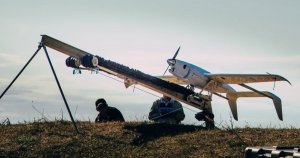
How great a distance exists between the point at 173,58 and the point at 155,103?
322 cm

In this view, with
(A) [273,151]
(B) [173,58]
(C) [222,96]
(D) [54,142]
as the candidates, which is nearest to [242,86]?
(C) [222,96]

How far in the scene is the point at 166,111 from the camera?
19.3 m

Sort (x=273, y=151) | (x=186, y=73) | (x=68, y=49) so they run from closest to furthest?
(x=273, y=151), (x=68, y=49), (x=186, y=73)

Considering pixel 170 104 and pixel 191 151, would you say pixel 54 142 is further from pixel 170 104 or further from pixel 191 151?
pixel 170 104

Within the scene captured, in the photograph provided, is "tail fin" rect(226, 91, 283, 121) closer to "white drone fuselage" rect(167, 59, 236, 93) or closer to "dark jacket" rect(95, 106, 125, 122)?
"white drone fuselage" rect(167, 59, 236, 93)

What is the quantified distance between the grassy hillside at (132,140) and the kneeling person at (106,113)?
1867 mm

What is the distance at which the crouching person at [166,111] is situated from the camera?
19125 millimetres

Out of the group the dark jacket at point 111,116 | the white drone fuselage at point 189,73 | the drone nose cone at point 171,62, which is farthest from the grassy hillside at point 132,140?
the drone nose cone at point 171,62

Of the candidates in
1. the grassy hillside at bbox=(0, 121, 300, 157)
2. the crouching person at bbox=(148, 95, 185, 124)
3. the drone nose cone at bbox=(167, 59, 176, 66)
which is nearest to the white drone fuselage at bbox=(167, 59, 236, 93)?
the drone nose cone at bbox=(167, 59, 176, 66)

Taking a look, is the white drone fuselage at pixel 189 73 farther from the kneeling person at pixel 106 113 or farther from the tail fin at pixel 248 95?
the kneeling person at pixel 106 113

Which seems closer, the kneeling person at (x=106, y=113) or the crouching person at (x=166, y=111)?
the kneeling person at (x=106, y=113)

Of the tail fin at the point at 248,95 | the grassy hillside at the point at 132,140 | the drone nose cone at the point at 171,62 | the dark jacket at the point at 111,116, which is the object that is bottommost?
the grassy hillside at the point at 132,140

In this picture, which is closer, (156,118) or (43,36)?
(43,36)

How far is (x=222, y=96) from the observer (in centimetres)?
2361
